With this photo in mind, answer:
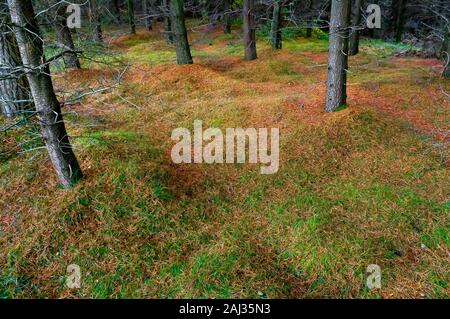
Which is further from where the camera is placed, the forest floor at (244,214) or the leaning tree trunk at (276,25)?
the leaning tree trunk at (276,25)

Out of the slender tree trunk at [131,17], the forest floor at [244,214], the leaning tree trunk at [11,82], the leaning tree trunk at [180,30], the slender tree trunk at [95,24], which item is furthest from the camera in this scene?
the slender tree trunk at [131,17]

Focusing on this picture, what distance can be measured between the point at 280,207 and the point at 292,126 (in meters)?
2.52

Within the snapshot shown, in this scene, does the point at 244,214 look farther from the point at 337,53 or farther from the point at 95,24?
the point at 95,24

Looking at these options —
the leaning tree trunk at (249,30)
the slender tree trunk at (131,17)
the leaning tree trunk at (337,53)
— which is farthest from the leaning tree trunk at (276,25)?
the slender tree trunk at (131,17)

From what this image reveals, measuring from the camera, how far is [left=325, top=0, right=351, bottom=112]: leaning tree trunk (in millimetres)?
6543

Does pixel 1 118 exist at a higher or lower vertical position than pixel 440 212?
higher

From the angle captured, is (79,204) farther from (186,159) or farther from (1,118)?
(1,118)

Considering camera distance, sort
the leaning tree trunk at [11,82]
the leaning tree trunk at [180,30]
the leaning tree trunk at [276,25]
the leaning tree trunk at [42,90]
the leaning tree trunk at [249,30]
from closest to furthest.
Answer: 1. the leaning tree trunk at [42,90]
2. the leaning tree trunk at [11,82]
3. the leaning tree trunk at [180,30]
4. the leaning tree trunk at [249,30]
5. the leaning tree trunk at [276,25]

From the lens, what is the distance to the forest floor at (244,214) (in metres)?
3.80

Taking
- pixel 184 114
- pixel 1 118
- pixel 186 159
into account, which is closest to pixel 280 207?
pixel 186 159

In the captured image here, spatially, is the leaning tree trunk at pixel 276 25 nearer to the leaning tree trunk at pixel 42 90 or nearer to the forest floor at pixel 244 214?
the forest floor at pixel 244 214

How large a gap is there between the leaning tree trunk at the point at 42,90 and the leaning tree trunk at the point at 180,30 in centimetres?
791
